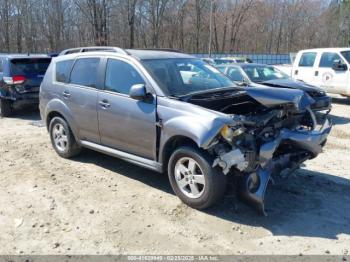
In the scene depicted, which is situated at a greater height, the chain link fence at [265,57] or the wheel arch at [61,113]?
the chain link fence at [265,57]

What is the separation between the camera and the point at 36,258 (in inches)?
140

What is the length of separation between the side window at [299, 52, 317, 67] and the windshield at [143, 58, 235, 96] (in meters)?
8.43

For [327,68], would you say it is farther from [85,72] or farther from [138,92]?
[138,92]

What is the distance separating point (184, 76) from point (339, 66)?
8.65m

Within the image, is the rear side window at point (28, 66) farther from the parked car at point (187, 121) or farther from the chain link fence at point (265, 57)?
the chain link fence at point (265, 57)

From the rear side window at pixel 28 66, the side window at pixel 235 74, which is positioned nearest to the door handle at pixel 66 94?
the rear side window at pixel 28 66

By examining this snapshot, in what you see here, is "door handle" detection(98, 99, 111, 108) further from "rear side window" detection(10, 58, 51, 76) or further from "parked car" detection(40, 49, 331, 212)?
"rear side window" detection(10, 58, 51, 76)

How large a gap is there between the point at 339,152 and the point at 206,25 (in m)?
47.6

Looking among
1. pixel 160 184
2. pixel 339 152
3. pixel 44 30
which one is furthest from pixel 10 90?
pixel 44 30

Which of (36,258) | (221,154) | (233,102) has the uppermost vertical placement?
(233,102)

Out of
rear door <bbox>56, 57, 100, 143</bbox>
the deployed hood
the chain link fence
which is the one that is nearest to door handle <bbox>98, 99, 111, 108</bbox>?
rear door <bbox>56, 57, 100, 143</bbox>

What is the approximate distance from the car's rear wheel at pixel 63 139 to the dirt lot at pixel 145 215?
0.21 metres

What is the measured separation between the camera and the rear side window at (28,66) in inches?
400

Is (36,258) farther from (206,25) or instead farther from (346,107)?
(206,25)
